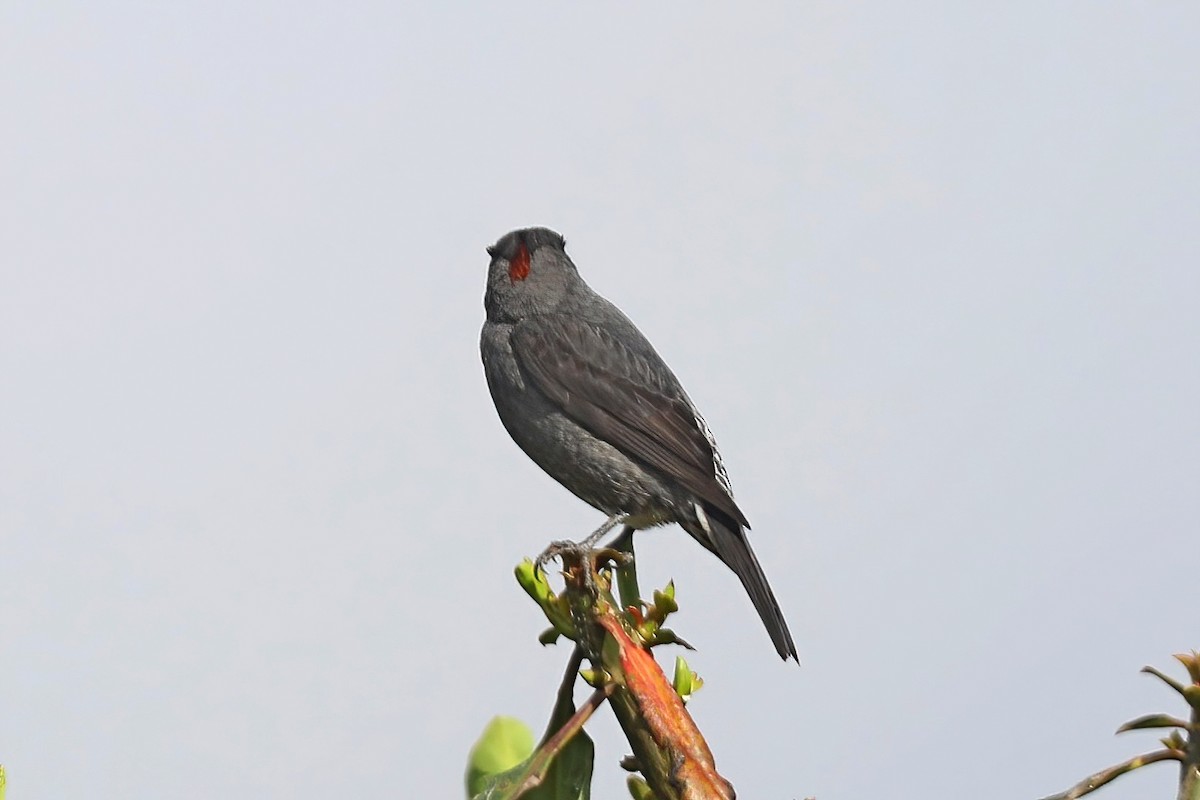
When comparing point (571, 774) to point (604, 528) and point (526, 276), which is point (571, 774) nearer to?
point (604, 528)

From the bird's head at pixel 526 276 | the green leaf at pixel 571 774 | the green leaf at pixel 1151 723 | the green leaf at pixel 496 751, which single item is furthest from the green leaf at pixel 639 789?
the bird's head at pixel 526 276

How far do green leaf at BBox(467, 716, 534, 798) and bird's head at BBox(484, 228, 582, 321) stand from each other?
3414 millimetres

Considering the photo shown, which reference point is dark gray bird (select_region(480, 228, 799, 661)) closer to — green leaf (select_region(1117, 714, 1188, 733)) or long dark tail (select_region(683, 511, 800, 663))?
long dark tail (select_region(683, 511, 800, 663))

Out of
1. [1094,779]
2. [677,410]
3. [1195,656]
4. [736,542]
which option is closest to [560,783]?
[1094,779]

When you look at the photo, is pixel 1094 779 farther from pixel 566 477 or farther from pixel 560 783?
pixel 566 477

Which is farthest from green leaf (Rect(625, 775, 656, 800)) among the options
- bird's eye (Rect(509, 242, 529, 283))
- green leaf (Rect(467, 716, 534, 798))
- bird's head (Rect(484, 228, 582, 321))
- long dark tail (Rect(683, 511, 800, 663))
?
bird's eye (Rect(509, 242, 529, 283))

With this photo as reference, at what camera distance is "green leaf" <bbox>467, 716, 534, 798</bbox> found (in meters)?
2.74

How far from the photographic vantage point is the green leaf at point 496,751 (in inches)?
108

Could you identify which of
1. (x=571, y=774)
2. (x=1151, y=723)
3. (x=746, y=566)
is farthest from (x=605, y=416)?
(x=1151, y=723)

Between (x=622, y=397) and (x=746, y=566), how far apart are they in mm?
904

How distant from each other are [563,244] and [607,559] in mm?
3000

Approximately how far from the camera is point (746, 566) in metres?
5.33

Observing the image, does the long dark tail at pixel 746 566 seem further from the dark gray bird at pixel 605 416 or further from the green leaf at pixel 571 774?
the green leaf at pixel 571 774

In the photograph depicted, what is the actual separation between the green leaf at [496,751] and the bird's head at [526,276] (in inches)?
134
